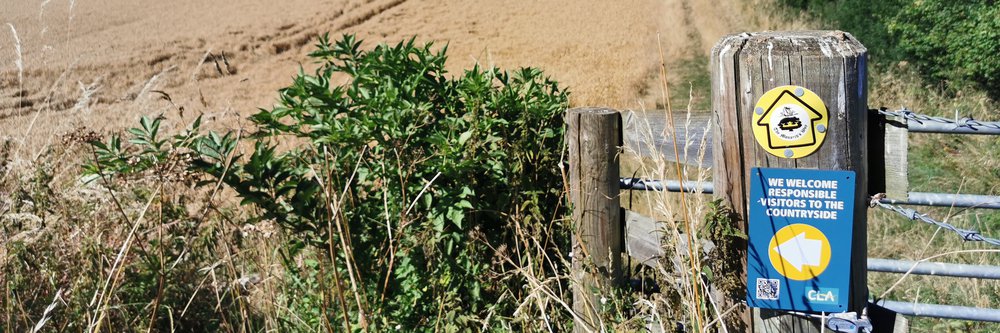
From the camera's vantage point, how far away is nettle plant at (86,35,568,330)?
10.0 feet

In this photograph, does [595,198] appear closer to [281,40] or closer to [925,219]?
[925,219]

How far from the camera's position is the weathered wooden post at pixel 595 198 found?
2.94 metres

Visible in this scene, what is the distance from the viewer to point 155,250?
360 centimetres

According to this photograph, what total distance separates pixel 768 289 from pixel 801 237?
0.16 metres

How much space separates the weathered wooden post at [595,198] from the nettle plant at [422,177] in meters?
0.15

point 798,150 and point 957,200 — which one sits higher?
point 798,150

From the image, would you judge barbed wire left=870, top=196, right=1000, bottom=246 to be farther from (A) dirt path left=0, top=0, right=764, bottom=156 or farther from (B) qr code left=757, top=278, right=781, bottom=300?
(A) dirt path left=0, top=0, right=764, bottom=156

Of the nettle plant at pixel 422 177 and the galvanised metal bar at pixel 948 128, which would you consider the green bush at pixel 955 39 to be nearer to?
the galvanised metal bar at pixel 948 128

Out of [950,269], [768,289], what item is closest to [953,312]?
[950,269]

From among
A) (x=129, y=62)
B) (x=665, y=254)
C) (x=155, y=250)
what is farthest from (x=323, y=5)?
(x=665, y=254)

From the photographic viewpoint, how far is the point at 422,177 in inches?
126

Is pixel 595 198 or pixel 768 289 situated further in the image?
pixel 595 198

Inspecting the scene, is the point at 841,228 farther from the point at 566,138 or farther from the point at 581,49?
the point at 581,49

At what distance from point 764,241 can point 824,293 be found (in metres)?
0.19
